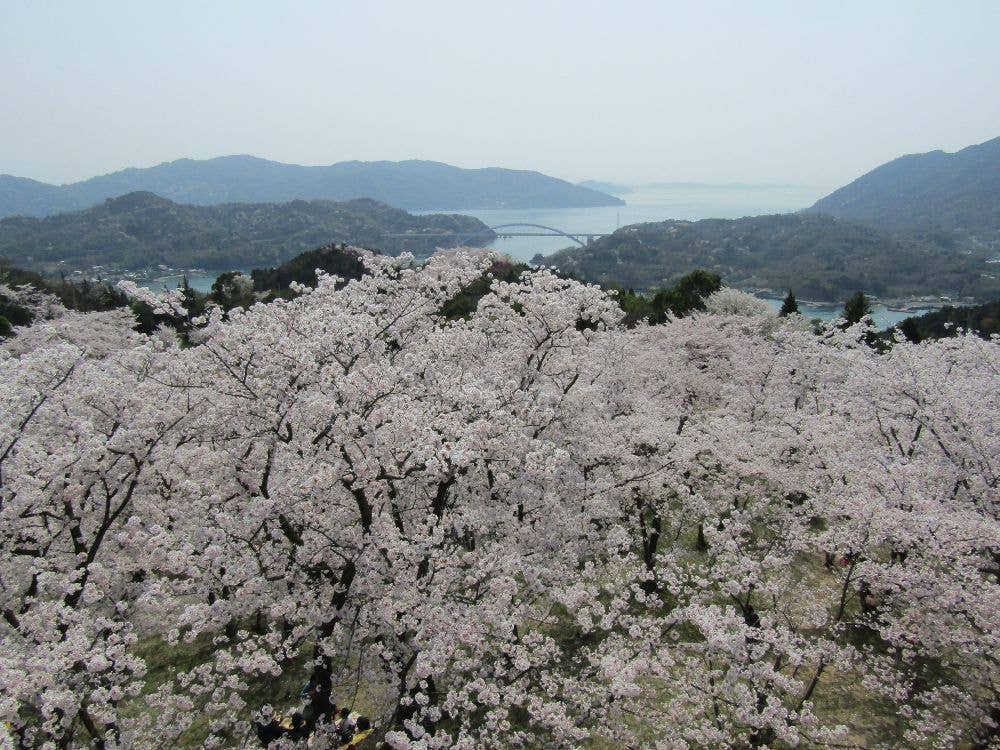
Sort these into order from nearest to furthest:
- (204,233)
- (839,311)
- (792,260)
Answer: (839,311) < (792,260) < (204,233)

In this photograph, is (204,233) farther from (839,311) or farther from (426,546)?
(426,546)

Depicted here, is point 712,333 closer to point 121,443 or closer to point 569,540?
point 569,540

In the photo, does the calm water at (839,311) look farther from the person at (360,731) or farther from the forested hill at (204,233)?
the person at (360,731)

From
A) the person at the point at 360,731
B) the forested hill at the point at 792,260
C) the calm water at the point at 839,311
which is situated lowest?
the person at the point at 360,731

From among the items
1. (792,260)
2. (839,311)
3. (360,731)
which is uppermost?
(792,260)

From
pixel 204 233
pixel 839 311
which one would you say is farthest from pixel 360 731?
pixel 204 233


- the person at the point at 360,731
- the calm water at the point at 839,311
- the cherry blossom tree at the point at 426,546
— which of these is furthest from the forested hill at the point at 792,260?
the person at the point at 360,731
